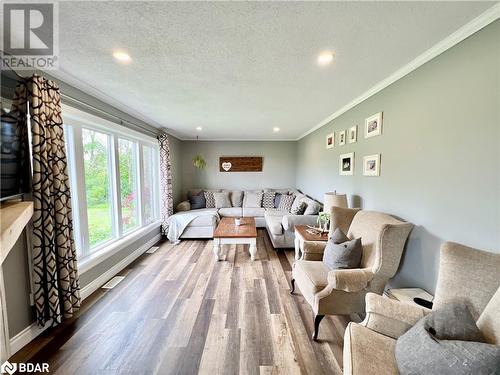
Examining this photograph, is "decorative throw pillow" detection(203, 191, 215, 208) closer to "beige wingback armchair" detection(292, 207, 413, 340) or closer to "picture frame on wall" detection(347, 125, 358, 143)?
"picture frame on wall" detection(347, 125, 358, 143)

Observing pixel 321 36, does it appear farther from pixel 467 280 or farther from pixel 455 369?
pixel 455 369

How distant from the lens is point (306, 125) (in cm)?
425

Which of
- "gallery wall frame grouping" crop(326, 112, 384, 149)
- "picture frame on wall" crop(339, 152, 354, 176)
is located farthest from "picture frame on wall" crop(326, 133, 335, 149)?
"picture frame on wall" crop(339, 152, 354, 176)

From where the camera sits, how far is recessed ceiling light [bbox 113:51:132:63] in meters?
1.59

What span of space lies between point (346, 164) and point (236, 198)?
128 inches

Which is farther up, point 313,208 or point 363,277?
point 313,208

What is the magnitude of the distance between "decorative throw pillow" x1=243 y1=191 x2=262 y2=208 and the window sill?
8.38ft

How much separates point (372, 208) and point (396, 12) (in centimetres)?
186

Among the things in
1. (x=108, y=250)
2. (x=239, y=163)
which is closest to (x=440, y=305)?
(x=108, y=250)

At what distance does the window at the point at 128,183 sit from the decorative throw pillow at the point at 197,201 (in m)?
1.68

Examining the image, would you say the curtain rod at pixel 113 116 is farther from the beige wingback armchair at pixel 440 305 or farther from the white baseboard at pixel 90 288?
the beige wingback armchair at pixel 440 305

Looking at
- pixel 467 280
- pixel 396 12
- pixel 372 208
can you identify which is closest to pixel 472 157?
pixel 467 280

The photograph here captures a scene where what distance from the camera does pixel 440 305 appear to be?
3.79ft

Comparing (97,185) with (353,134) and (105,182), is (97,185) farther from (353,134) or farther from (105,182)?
(353,134)
